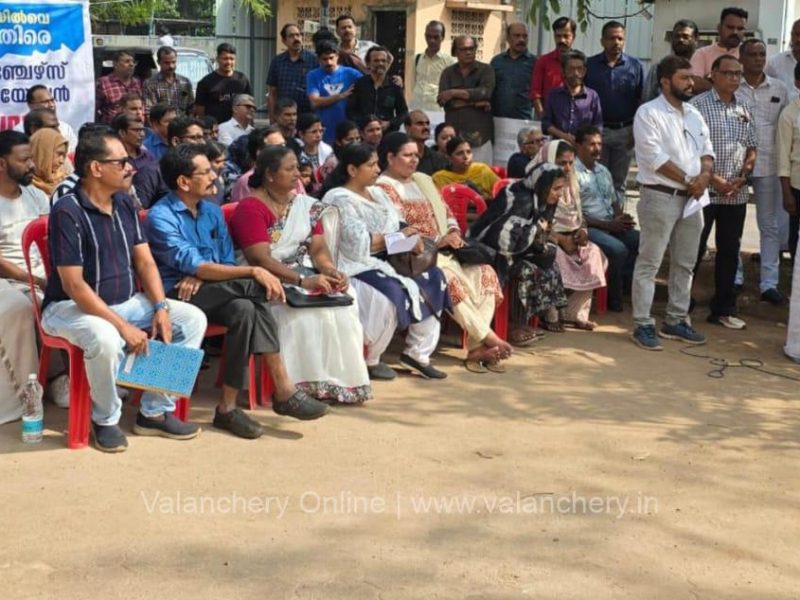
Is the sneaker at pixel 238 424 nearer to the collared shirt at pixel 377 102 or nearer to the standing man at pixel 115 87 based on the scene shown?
the collared shirt at pixel 377 102

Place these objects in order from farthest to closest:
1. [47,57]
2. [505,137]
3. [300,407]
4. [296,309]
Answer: [505,137] → [47,57] → [296,309] → [300,407]

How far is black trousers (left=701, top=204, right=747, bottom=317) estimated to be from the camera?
766 cm

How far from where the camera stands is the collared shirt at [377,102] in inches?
350

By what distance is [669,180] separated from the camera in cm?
690

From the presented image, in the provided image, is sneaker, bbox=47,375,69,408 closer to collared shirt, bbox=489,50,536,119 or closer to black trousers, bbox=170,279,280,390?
black trousers, bbox=170,279,280,390

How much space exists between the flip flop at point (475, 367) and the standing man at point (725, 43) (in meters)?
3.24

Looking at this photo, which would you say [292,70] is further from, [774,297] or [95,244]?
[95,244]

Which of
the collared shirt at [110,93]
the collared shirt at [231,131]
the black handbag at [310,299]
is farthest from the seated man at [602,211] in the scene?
the collared shirt at [110,93]

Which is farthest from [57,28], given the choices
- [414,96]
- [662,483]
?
[662,483]

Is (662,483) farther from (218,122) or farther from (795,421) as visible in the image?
(218,122)

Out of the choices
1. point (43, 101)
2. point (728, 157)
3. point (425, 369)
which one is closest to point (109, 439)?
point (425, 369)

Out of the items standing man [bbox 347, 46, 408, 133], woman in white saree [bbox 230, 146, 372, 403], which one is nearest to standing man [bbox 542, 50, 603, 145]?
standing man [bbox 347, 46, 408, 133]

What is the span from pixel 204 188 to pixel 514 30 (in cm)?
467

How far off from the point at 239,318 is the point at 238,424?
51 cm
